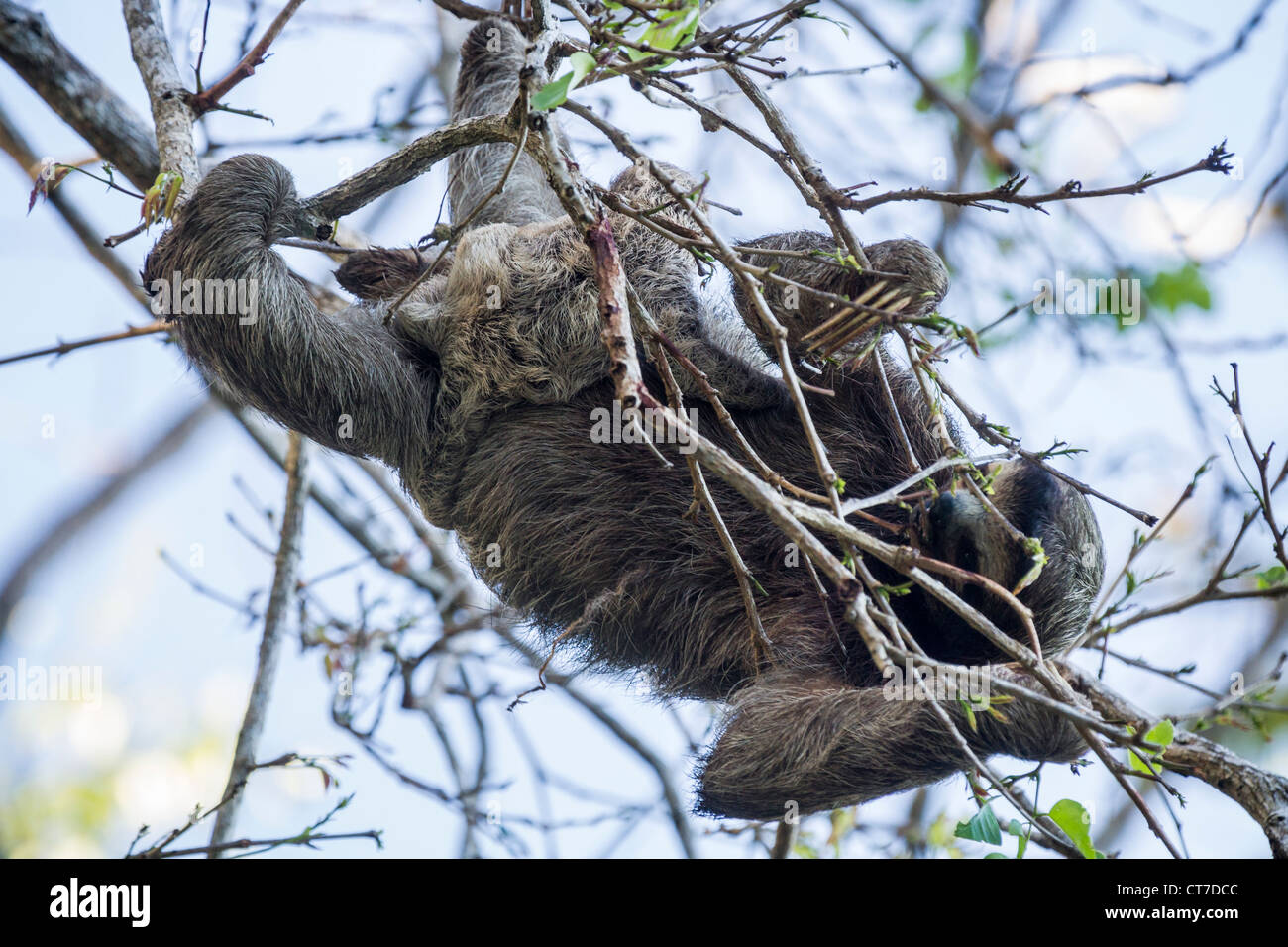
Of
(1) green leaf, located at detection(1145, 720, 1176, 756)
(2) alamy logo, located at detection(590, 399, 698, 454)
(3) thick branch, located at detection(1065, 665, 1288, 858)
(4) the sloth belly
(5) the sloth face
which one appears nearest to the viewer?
(2) alamy logo, located at detection(590, 399, 698, 454)

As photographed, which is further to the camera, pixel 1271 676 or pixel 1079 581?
pixel 1079 581

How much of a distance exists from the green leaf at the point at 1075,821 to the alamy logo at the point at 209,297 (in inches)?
148

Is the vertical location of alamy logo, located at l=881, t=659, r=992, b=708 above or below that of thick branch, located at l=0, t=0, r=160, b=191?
below

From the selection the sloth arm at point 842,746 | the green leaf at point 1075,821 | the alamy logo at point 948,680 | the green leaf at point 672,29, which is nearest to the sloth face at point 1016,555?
the sloth arm at point 842,746

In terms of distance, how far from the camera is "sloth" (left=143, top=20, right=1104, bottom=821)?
15.7 ft

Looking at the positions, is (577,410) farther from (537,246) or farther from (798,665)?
(798,665)

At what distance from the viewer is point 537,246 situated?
532cm

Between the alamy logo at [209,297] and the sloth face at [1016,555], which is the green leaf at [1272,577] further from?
the alamy logo at [209,297]

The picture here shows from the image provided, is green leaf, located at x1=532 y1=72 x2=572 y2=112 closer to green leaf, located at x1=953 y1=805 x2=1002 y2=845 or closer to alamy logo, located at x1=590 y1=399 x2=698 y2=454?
alamy logo, located at x1=590 y1=399 x2=698 y2=454

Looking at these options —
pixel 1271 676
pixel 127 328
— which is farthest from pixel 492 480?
pixel 1271 676

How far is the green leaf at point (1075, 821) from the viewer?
10.9 ft

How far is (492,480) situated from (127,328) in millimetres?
2147

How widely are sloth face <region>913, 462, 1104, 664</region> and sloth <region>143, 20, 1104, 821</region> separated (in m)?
0.01

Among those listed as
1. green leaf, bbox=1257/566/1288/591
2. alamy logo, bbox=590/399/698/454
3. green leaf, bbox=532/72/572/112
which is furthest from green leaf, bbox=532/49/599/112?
green leaf, bbox=1257/566/1288/591
